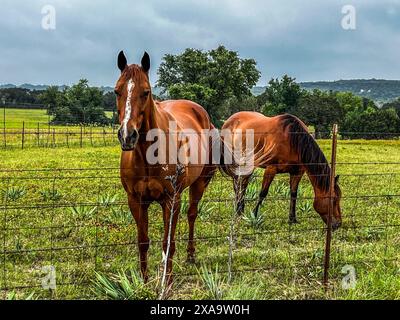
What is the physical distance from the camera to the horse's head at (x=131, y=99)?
3.60 metres

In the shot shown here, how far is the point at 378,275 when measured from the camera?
15.3 feet

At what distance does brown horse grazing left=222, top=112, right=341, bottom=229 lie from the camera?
6465mm

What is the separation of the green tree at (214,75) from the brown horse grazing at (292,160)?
37.9 meters

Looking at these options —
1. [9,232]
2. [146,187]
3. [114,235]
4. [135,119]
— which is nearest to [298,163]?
[114,235]

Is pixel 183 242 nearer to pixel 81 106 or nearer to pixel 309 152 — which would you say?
pixel 309 152

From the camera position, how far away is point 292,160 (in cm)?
745

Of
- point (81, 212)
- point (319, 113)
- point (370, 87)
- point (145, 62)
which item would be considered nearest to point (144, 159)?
point (145, 62)

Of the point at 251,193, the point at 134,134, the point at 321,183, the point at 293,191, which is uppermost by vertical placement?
the point at 134,134

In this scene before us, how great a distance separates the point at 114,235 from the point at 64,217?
1.31 metres

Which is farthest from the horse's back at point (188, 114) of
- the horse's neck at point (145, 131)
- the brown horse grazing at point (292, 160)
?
the horse's neck at point (145, 131)

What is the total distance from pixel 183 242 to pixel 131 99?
2.90 metres

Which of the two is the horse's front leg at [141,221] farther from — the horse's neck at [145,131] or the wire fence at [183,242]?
the horse's neck at [145,131]

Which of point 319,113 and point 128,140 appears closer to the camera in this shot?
point 128,140
